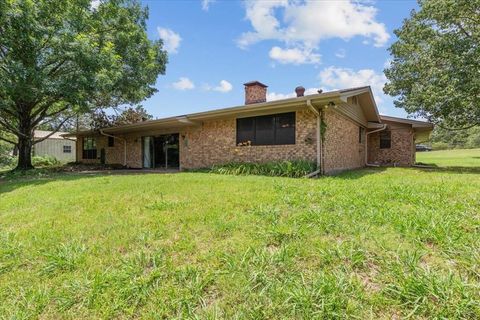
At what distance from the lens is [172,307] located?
2.33 metres

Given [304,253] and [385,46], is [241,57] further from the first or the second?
[304,253]

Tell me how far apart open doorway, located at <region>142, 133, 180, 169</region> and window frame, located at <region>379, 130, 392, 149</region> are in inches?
469

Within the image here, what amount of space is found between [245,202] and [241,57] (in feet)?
39.1

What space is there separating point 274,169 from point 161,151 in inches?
315

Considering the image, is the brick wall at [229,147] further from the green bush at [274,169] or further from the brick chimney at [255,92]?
the brick chimney at [255,92]

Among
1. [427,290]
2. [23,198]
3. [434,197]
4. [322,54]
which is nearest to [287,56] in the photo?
[322,54]

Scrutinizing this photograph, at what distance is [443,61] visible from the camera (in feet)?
42.9

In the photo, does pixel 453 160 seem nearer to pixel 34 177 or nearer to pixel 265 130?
pixel 265 130

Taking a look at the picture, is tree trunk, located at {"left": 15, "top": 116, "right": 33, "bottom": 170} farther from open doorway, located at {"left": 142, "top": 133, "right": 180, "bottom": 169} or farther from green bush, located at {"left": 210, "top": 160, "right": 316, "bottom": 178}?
green bush, located at {"left": 210, "top": 160, "right": 316, "bottom": 178}

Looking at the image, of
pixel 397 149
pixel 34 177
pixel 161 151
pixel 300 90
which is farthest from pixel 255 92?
pixel 34 177

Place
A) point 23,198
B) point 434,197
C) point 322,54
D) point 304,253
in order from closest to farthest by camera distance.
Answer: point 304,253 < point 434,197 < point 23,198 < point 322,54

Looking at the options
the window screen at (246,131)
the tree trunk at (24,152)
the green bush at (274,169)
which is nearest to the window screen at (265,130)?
the window screen at (246,131)

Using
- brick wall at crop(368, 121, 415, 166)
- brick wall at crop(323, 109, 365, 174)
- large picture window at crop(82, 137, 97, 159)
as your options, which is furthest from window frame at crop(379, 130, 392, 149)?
large picture window at crop(82, 137, 97, 159)

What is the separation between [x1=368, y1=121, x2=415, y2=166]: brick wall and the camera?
15.9 metres
